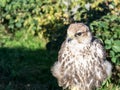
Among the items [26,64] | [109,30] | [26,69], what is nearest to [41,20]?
[26,64]

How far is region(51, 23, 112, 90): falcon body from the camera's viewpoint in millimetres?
6389

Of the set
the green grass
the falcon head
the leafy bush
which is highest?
the falcon head

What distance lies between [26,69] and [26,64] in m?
0.23

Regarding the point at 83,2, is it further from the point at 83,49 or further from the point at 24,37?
the point at 83,49

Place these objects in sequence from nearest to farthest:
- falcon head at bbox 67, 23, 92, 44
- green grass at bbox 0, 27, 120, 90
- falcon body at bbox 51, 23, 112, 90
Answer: falcon head at bbox 67, 23, 92, 44 < falcon body at bbox 51, 23, 112, 90 < green grass at bbox 0, 27, 120, 90

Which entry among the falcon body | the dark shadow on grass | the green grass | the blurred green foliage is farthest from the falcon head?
the blurred green foliage

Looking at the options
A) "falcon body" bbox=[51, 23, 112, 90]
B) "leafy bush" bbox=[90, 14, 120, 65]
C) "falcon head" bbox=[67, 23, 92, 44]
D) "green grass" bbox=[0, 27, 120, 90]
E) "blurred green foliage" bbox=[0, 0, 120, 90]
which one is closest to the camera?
"falcon head" bbox=[67, 23, 92, 44]

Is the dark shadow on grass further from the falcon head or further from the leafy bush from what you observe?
the falcon head

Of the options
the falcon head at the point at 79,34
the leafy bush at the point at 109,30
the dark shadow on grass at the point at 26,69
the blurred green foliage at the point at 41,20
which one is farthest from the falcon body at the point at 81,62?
the blurred green foliage at the point at 41,20

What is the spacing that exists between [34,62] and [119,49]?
164 centimetres

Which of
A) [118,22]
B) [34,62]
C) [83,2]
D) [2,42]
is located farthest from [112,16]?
[2,42]

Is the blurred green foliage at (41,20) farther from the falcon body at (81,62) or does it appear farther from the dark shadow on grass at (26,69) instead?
the falcon body at (81,62)

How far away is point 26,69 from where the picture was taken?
780cm

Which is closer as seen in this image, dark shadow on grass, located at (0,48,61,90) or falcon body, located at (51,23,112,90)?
falcon body, located at (51,23,112,90)
